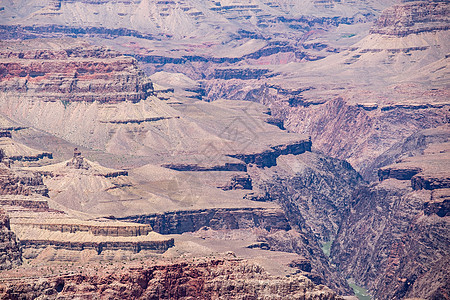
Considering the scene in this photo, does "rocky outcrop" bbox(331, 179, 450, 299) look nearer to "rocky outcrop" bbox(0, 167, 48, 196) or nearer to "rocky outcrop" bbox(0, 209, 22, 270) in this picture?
"rocky outcrop" bbox(0, 167, 48, 196)

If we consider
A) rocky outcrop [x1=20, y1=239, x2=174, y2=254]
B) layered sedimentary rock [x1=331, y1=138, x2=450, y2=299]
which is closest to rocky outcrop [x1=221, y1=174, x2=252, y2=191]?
layered sedimentary rock [x1=331, y1=138, x2=450, y2=299]

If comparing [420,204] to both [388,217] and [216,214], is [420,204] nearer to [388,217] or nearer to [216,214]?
[388,217]

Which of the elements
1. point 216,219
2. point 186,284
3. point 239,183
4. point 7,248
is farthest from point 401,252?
point 186,284

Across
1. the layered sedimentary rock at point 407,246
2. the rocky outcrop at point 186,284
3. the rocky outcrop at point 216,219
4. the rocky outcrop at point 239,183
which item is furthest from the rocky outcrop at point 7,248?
the rocky outcrop at point 239,183

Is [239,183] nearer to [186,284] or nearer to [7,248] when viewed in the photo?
[7,248]

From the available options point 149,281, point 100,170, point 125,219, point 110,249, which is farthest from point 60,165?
point 149,281

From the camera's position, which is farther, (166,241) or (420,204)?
(420,204)

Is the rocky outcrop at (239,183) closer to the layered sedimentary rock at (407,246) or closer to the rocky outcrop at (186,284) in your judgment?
the layered sedimentary rock at (407,246)
